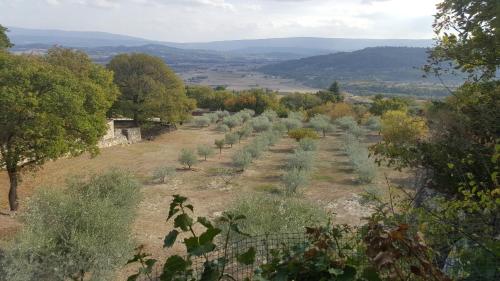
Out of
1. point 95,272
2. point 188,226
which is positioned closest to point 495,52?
point 188,226

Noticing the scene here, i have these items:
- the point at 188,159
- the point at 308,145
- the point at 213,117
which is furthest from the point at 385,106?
the point at 188,159

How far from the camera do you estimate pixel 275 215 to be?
12.4 metres

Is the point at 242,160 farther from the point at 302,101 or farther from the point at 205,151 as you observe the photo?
the point at 302,101

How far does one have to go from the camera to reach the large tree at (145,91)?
119 feet

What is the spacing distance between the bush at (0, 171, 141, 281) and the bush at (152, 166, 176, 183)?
34.7 ft

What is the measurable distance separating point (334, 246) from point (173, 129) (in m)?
40.4

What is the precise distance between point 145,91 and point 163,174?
16.3 m

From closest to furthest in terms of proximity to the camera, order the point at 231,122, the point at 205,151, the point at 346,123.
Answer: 1. the point at 205,151
2. the point at 346,123
3. the point at 231,122

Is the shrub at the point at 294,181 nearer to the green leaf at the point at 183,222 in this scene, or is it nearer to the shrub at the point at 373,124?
the green leaf at the point at 183,222

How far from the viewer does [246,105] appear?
188 ft

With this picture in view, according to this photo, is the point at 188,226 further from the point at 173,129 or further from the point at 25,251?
the point at 173,129

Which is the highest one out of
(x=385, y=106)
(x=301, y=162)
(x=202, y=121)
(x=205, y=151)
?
(x=385, y=106)

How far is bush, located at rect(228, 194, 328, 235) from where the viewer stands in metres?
11.6

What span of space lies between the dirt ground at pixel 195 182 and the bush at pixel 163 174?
1.45 ft
